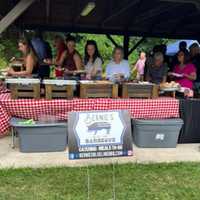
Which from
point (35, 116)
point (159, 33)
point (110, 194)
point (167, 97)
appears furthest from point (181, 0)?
point (159, 33)

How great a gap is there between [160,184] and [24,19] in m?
6.85

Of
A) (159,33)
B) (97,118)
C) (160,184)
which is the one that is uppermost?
(159,33)

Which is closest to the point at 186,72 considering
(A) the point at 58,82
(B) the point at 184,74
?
(B) the point at 184,74

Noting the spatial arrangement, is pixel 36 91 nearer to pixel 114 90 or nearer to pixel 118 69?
pixel 114 90

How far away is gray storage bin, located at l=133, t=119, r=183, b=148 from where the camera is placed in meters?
5.76

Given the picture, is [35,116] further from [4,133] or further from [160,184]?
[160,184]

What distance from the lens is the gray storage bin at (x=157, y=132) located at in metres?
5.76

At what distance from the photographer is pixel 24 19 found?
10078 mm

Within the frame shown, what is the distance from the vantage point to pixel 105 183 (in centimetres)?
432

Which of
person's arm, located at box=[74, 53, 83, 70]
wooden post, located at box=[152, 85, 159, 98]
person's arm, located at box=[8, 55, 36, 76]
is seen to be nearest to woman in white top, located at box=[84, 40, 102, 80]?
person's arm, located at box=[74, 53, 83, 70]

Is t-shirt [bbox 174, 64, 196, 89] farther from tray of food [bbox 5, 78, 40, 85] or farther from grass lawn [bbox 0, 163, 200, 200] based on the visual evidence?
tray of food [bbox 5, 78, 40, 85]

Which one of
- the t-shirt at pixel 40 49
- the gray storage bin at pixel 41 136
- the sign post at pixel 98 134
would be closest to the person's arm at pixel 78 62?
the t-shirt at pixel 40 49

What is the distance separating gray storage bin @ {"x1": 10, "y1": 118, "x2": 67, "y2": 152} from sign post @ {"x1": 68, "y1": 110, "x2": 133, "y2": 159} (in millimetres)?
1817

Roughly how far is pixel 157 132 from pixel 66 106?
1324 mm
